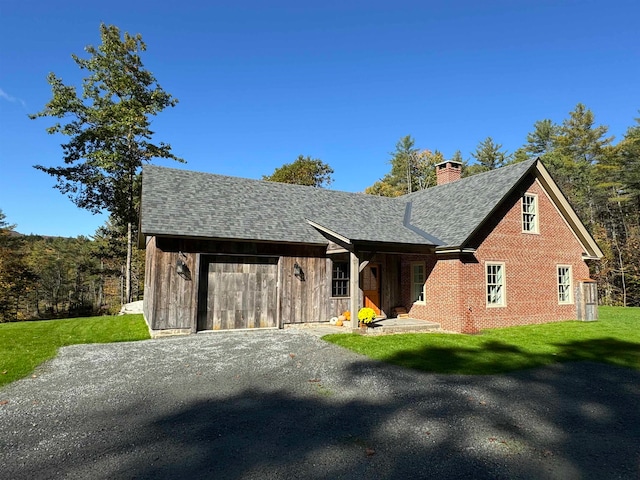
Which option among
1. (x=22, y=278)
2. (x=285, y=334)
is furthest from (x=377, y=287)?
(x=22, y=278)

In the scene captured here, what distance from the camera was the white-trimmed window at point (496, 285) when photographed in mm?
14363

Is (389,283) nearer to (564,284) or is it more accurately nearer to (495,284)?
(495,284)

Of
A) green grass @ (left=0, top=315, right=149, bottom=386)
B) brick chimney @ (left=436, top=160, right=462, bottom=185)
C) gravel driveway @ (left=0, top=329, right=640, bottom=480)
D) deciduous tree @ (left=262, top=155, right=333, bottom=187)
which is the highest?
deciduous tree @ (left=262, top=155, right=333, bottom=187)

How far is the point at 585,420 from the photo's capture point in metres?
5.39

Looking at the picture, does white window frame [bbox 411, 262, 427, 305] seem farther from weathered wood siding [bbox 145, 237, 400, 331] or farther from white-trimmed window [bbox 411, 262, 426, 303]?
weathered wood siding [bbox 145, 237, 400, 331]

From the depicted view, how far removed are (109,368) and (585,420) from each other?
8.69 m

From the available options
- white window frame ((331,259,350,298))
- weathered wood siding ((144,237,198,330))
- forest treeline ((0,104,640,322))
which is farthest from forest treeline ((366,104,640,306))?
weathered wood siding ((144,237,198,330))

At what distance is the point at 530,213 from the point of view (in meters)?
15.9

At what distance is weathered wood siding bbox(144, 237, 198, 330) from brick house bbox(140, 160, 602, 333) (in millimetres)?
32

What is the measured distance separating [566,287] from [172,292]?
16343 millimetres

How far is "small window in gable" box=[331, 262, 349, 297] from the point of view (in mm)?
14742

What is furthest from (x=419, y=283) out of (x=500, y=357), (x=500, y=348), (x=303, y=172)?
(x=303, y=172)

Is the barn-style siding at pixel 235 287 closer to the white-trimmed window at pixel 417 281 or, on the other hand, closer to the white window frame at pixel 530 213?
the white-trimmed window at pixel 417 281

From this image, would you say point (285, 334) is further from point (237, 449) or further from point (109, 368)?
point (237, 449)
